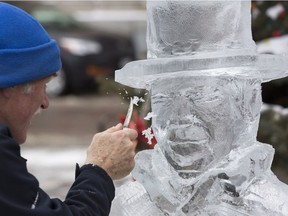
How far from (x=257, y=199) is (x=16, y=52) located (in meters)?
0.75

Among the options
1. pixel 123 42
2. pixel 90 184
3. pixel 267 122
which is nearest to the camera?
pixel 90 184

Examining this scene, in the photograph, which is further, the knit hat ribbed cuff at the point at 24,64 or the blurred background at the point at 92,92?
the blurred background at the point at 92,92

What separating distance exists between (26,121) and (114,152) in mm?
260

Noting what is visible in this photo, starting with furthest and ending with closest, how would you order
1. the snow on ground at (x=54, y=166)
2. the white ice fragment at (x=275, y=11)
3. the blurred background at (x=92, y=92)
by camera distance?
the snow on ground at (x=54, y=166) → the white ice fragment at (x=275, y=11) → the blurred background at (x=92, y=92)

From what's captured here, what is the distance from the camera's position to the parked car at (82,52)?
12.6 metres

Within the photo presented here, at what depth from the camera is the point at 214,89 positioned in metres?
1.83

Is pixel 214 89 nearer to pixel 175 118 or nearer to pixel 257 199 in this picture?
pixel 175 118

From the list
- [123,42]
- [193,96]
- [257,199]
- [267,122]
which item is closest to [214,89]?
[193,96]

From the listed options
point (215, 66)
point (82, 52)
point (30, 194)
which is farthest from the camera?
point (82, 52)

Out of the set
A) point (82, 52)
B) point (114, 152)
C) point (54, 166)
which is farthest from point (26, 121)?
point (82, 52)

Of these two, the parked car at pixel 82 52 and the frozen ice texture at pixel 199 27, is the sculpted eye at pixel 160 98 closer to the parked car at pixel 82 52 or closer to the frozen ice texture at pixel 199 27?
the frozen ice texture at pixel 199 27

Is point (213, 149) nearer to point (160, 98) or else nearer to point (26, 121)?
point (160, 98)

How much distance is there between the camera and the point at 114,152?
1.86 meters

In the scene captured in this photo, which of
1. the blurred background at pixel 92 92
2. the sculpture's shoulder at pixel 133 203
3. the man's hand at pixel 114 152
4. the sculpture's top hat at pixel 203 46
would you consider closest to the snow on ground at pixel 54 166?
the blurred background at pixel 92 92
